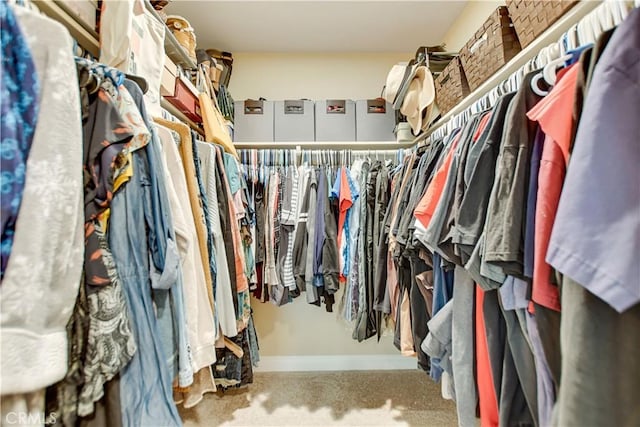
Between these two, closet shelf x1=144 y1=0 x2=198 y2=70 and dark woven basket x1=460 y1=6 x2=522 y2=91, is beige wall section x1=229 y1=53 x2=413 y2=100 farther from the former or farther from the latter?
dark woven basket x1=460 y1=6 x2=522 y2=91

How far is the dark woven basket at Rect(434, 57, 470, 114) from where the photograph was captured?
4.11 ft

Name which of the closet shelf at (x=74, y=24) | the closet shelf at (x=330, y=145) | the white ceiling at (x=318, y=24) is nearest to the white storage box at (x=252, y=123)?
the closet shelf at (x=330, y=145)

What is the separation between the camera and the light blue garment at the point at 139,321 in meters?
0.57

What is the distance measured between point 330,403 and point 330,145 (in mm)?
1635

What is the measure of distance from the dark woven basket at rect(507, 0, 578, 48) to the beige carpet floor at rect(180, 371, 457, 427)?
1790 mm

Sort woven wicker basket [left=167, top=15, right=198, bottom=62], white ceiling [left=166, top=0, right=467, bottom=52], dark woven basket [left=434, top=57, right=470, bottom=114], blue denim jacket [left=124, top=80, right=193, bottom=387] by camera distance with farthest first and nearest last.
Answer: white ceiling [left=166, top=0, right=467, bottom=52] → woven wicker basket [left=167, top=15, right=198, bottom=62] → dark woven basket [left=434, top=57, right=470, bottom=114] → blue denim jacket [left=124, top=80, right=193, bottom=387]

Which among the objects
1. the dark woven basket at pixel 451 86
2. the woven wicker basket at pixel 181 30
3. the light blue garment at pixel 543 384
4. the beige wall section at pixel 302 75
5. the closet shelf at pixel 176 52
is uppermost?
the beige wall section at pixel 302 75

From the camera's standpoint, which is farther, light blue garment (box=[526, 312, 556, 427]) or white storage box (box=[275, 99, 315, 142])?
white storage box (box=[275, 99, 315, 142])

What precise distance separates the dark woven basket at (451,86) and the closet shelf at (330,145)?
41 centimetres

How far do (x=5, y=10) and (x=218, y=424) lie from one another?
182 cm

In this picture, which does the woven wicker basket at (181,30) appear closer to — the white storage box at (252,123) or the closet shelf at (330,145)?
the white storage box at (252,123)

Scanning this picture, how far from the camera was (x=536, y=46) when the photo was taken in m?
0.85

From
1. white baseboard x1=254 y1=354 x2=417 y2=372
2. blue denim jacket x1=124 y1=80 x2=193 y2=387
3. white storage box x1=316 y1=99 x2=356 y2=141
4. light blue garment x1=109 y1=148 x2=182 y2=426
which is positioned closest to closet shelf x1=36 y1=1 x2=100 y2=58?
blue denim jacket x1=124 y1=80 x2=193 y2=387

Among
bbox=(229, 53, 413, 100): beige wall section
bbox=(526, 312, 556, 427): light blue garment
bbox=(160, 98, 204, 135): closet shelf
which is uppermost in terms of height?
bbox=(229, 53, 413, 100): beige wall section
